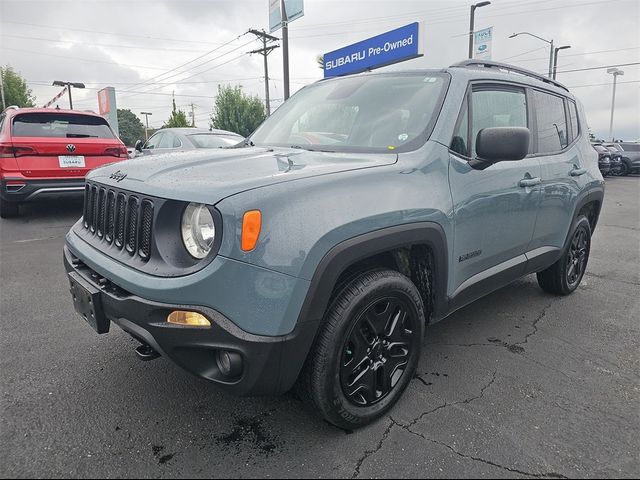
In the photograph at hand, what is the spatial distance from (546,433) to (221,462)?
1.52 metres

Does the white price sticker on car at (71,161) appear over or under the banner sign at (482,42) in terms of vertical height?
under

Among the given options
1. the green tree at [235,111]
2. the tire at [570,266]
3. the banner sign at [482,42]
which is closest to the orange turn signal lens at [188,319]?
the tire at [570,266]

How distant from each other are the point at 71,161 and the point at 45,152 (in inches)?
13.5

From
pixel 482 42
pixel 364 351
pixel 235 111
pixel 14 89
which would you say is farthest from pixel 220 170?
pixel 14 89

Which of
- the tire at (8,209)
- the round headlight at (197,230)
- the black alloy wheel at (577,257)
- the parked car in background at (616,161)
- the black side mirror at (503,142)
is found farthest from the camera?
the parked car in background at (616,161)

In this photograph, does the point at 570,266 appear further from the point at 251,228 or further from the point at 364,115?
the point at 251,228

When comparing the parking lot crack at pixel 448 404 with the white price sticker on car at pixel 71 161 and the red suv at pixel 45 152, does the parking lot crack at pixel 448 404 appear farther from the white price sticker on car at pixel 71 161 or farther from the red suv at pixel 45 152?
the white price sticker on car at pixel 71 161

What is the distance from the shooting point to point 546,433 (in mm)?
2168

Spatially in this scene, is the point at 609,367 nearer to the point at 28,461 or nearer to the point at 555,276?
the point at 555,276

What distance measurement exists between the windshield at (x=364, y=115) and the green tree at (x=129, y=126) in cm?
8157

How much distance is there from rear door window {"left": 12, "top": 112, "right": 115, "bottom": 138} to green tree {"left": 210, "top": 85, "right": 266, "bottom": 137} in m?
34.3

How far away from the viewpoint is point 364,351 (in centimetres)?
216

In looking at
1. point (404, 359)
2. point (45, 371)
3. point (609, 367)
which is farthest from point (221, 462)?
point (609, 367)

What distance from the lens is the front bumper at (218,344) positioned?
1.73m
